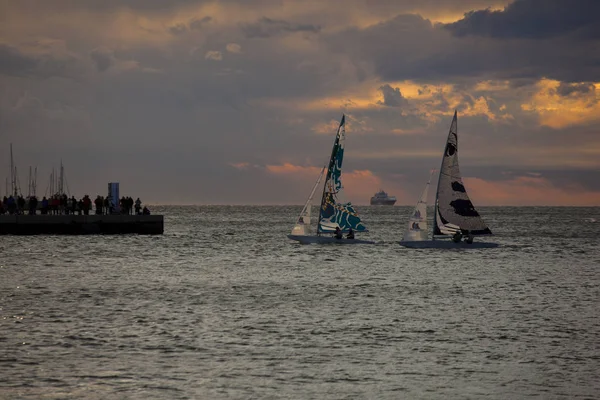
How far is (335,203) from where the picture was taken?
85188 millimetres

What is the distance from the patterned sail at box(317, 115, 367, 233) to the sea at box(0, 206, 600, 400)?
14.1m

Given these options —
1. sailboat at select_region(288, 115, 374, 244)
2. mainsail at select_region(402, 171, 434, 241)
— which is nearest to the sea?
mainsail at select_region(402, 171, 434, 241)

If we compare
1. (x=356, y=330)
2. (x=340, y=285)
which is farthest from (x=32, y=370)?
(x=340, y=285)

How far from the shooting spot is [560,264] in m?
78.7

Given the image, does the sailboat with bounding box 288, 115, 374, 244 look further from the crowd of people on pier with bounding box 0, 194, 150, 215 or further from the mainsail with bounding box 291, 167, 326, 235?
the crowd of people on pier with bounding box 0, 194, 150, 215

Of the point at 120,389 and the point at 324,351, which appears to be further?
the point at 324,351

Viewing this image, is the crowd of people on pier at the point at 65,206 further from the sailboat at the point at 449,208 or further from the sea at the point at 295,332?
the sailboat at the point at 449,208

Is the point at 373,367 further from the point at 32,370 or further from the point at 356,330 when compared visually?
the point at 32,370

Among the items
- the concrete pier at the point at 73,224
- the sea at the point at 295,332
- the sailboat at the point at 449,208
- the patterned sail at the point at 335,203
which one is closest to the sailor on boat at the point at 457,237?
the sailboat at the point at 449,208

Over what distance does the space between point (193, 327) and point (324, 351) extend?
7.54 metres

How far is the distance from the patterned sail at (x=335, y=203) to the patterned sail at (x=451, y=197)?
933cm

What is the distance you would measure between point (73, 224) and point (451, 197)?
40.0 meters

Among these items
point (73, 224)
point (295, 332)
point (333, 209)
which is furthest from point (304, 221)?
point (295, 332)

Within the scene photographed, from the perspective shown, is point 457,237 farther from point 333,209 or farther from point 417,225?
point 333,209
